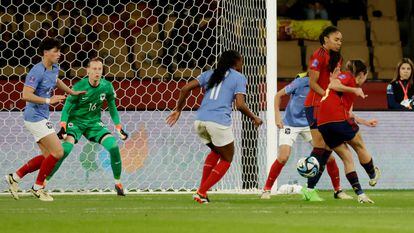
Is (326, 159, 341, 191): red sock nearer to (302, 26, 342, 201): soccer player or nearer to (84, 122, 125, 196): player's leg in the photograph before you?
(302, 26, 342, 201): soccer player

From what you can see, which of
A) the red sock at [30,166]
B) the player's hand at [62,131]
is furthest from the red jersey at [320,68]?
the red sock at [30,166]

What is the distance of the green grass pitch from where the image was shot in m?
9.60

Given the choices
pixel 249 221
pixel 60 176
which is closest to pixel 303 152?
pixel 60 176

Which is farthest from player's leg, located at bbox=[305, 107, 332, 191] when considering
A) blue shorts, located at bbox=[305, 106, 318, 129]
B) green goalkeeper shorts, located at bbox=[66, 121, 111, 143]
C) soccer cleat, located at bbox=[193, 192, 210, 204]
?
green goalkeeper shorts, located at bbox=[66, 121, 111, 143]

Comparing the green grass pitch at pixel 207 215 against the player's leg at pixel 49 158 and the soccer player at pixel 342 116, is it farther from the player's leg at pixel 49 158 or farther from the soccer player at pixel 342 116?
the soccer player at pixel 342 116

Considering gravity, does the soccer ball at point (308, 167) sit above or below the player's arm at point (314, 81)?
below

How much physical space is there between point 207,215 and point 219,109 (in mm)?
2343

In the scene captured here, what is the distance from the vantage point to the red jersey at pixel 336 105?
12648 millimetres

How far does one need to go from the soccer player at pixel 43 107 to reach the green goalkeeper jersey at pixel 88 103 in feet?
1.87

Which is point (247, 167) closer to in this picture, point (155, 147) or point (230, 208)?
point (155, 147)

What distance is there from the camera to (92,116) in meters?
15.1

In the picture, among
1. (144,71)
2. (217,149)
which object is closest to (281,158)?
(217,149)

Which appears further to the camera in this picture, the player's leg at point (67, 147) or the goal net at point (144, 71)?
the goal net at point (144, 71)

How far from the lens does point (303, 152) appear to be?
17031 mm
